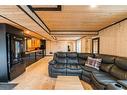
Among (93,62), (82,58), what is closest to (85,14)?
(93,62)

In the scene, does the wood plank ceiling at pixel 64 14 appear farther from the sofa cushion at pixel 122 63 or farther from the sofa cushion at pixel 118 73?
the sofa cushion at pixel 118 73

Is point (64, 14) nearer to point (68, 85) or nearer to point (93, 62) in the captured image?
point (68, 85)

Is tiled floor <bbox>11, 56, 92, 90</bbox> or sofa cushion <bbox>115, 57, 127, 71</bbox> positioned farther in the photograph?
tiled floor <bbox>11, 56, 92, 90</bbox>

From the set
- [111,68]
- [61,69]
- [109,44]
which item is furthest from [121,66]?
[61,69]

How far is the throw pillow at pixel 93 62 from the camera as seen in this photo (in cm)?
502

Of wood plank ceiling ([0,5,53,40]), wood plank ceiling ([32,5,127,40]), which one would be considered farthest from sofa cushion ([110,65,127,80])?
wood plank ceiling ([0,5,53,40])

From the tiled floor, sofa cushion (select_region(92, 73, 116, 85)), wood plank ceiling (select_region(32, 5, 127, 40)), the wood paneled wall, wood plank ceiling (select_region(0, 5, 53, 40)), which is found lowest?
the tiled floor

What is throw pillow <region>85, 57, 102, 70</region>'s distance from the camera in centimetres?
502

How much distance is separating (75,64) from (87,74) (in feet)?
4.16

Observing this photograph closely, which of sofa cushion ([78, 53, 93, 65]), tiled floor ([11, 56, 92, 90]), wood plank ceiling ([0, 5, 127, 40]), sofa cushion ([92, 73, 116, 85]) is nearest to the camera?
wood plank ceiling ([0, 5, 127, 40])

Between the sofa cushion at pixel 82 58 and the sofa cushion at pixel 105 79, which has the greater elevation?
the sofa cushion at pixel 82 58

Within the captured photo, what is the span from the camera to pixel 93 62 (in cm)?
527

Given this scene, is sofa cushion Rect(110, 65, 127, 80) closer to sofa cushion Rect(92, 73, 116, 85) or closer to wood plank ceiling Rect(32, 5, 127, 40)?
sofa cushion Rect(92, 73, 116, 85)

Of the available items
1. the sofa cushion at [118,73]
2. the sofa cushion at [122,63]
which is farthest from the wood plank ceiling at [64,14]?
the sofa cushion at [118,73]
